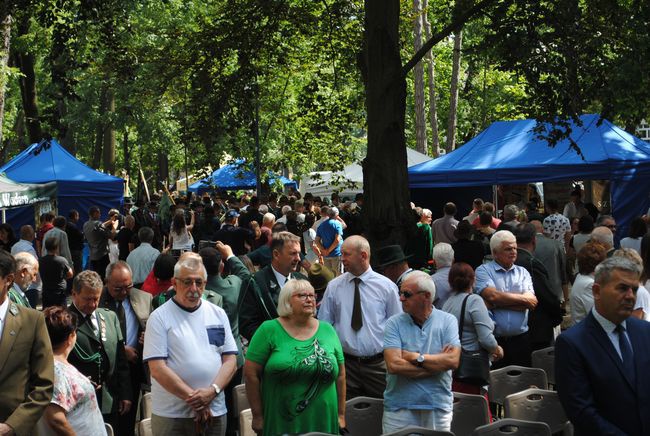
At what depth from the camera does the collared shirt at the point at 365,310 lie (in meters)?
7.57

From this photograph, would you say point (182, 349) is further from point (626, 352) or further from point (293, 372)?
Answer: point (626, 352)

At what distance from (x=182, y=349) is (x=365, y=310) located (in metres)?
1.73

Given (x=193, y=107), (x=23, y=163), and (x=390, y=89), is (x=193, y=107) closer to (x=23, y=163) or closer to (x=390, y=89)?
(x=390, y=89)

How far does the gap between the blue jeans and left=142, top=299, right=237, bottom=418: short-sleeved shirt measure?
1.13 metres

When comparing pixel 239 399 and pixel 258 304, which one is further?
pixel 258 304

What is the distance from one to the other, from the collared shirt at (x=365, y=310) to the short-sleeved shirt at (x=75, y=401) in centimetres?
223

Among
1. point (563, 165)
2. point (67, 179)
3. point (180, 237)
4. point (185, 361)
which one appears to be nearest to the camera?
point (185, 361)

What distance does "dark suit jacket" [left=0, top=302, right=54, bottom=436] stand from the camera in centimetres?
520

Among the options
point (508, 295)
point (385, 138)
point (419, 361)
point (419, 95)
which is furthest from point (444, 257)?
point (419, 95)

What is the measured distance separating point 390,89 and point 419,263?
3367mm

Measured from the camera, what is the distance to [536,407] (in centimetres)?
697

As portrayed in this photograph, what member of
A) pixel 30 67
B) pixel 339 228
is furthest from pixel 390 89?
pixel 30 67

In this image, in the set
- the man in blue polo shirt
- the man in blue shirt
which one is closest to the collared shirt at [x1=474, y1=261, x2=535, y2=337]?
the man in blue polo shirt

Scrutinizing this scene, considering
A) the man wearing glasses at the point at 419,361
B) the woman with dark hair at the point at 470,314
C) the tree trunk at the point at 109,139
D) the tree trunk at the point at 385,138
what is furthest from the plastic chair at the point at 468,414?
the tree trunk at the point at 109,139
